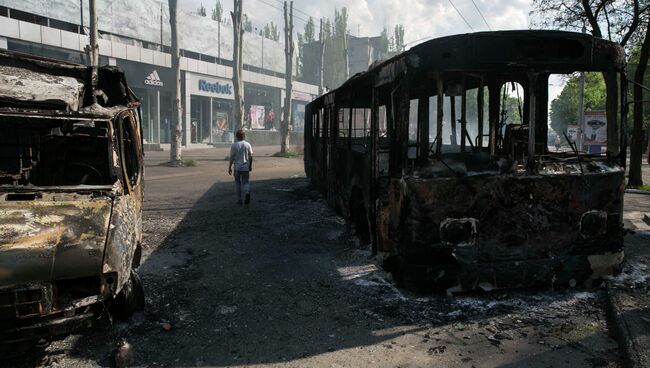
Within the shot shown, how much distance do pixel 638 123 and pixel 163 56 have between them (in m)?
29.3

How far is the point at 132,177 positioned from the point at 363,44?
82.1 m

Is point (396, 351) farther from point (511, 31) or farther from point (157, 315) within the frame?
point (511, 31)

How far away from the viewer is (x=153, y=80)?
33.5 m

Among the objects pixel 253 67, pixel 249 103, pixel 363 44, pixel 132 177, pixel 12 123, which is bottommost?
pixel 132 177

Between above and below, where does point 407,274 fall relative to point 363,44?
below

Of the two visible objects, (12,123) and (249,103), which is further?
(249,103)

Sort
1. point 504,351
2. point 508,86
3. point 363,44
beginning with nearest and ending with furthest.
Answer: point 504,351
point 508,86
point 363,44

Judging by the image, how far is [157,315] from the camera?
4637mm

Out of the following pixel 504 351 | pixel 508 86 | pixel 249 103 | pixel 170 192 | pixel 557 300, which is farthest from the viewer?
pixel 249 103

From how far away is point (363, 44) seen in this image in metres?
83.2

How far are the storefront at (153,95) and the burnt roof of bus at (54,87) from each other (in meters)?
27.6

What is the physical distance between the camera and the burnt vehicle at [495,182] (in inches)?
183

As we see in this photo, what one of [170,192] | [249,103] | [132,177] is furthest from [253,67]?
[132,177]

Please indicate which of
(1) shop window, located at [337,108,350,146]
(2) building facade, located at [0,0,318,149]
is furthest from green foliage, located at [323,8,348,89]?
(1) shop window, located at [337,108,350,146]
